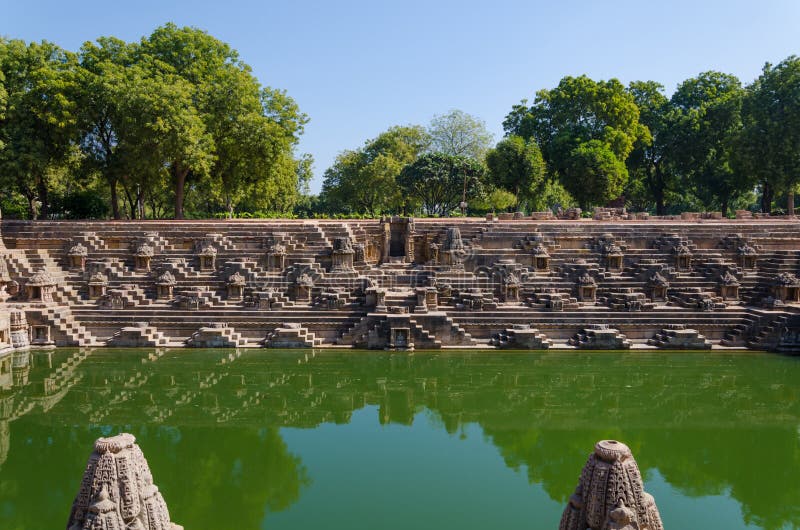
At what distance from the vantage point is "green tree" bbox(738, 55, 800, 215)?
25219 mm

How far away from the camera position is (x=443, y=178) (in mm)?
38000

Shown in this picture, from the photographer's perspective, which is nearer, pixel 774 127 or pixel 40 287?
pixel 40 287

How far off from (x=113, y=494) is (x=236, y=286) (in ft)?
45.7

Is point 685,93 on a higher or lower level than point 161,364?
higher

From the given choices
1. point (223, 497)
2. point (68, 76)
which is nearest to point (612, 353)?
point (223, 497)

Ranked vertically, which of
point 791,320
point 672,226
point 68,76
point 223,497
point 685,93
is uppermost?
point 685,93

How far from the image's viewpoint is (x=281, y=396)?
13242 mm

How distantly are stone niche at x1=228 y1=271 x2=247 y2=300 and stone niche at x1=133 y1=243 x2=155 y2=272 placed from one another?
3.40 m

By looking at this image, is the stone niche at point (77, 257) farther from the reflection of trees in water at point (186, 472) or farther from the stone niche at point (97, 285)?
the reflection of trees in water at point (186, 472)

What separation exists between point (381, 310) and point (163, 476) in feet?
31.2

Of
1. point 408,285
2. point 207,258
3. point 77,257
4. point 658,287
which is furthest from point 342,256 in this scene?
point 658,287

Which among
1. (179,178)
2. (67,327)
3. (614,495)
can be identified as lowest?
(67,327)

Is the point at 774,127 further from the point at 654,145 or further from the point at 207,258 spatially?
the point at 207,258

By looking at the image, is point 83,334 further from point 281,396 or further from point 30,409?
point 281,396
